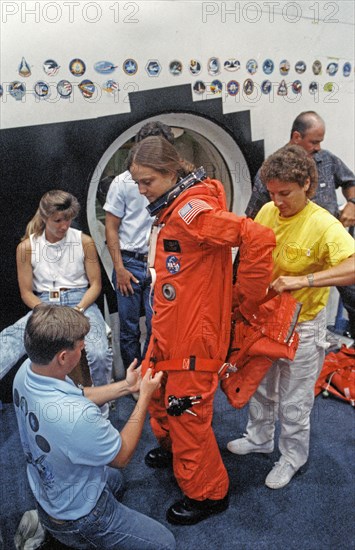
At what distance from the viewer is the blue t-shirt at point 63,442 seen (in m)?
1.59

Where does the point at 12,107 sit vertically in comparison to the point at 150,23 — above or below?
below

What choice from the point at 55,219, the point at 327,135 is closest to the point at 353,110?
the point at 327,135

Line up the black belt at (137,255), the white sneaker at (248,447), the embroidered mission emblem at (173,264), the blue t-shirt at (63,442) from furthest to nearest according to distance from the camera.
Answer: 1. the black belt at (137,255)
2. the white sneaker at (248,447)
3. the embroidered mission emblem at (173,264)
4. the blue t-shirt at (63,442)

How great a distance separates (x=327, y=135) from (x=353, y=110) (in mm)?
299

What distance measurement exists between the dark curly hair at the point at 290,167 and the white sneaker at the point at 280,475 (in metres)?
1.38

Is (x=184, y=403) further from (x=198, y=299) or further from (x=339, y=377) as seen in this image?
(x=339, y=377)

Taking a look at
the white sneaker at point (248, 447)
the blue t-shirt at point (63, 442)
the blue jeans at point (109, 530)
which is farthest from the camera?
the white sneaker at point (248, 447)

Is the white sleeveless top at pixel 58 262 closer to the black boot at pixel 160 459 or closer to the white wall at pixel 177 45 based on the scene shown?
the white wall at pixel 177 45

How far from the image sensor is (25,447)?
1799mm

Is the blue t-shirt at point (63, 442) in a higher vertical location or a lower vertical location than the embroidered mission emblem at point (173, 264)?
lower

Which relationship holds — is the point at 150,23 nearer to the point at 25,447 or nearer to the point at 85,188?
the point at 85,188

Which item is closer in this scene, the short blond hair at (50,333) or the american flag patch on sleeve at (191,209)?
the short blond hair at (50,333)

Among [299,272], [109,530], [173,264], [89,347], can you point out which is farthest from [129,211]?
[109,530]

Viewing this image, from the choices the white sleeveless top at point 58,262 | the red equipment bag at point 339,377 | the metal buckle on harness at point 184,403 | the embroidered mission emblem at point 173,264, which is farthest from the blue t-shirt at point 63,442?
the red equipment bag at point 339,377
